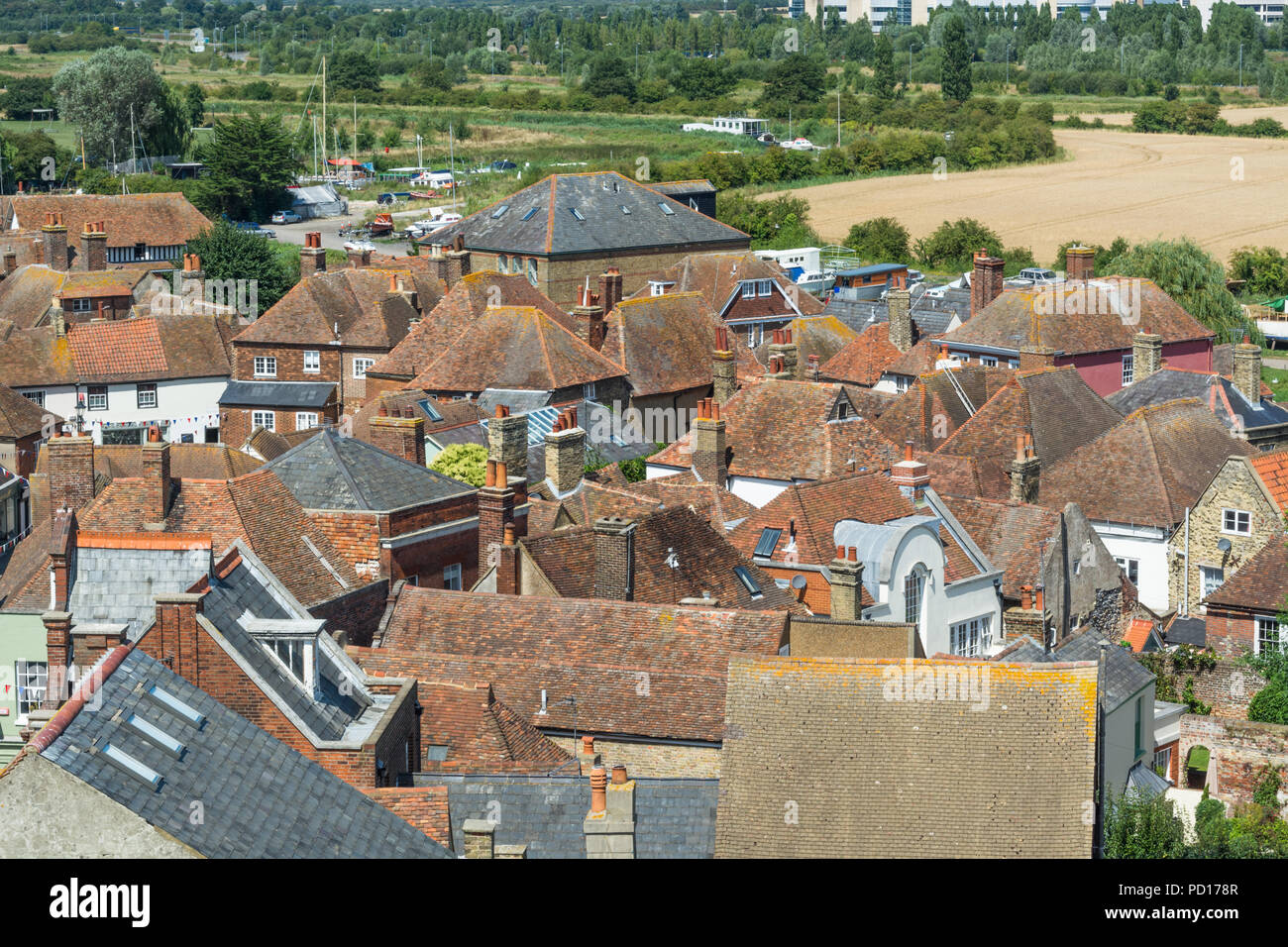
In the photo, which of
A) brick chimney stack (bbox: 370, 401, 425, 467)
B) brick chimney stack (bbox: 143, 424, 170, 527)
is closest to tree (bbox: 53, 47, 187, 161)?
brick chimney stack (bbox: 370, 401, 425, 467)

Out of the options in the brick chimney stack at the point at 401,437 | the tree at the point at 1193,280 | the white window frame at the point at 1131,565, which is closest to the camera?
the brick chimney stack at the point at 401,437

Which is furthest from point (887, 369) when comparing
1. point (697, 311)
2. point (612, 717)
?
point (612, 717)

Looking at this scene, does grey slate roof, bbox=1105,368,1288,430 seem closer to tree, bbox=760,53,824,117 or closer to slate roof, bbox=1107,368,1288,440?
slate roof, bbox=1107,368,1288,440

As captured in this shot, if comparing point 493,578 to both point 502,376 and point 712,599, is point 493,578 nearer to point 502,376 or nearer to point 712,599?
point 712,599

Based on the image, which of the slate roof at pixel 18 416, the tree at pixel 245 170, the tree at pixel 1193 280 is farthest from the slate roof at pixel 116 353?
the tree at pixel 245 170

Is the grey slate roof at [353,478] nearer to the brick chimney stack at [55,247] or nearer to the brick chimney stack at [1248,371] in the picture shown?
the brick chimney stack at [1248,371]

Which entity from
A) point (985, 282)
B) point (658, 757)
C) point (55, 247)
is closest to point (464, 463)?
point (658, 757)
